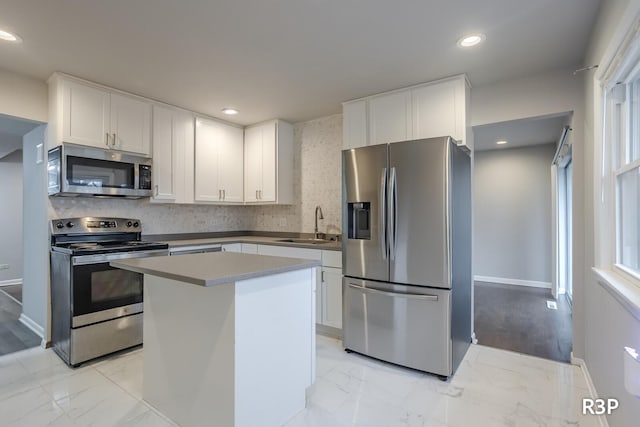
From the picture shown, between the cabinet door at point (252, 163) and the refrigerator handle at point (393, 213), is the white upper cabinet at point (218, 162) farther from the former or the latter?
the refrigerator handle at point (393, 213)

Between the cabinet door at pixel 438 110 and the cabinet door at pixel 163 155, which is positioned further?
the cabinet door at pixel 163 155

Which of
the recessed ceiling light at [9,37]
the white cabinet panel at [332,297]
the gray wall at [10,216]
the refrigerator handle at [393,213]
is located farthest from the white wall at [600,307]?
the gray wall at [10,216]

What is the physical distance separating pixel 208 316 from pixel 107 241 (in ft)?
6.92

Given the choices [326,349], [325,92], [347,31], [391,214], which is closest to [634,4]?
[347,31]

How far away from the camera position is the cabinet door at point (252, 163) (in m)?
4.18

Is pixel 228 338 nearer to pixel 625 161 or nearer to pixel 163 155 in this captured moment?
pixel 625 161

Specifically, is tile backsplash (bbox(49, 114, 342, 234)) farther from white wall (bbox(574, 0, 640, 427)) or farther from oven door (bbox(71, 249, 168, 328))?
white wall (bbox(574, 0, 640, 427))

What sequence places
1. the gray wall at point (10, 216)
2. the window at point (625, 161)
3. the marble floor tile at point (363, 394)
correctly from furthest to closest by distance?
the gray wall at point (10, 216)
the marble floor tile at point (363, 394)
the window at point (625, 161)

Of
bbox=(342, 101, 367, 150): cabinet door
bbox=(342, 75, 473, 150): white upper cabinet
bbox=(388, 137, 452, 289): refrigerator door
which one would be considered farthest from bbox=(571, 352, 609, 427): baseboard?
bbox=(342, 101, 367, 150): cabinet door

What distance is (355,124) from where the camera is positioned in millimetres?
3332

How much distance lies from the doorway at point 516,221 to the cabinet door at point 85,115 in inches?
167

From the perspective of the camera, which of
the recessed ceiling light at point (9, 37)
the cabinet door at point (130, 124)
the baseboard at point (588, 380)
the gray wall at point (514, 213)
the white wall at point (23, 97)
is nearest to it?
the baseboard at point (588, 380)

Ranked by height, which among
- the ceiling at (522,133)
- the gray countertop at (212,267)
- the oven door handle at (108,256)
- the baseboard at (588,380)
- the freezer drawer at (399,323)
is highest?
the ceiling at (522,133)

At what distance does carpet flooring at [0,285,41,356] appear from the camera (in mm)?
2938
